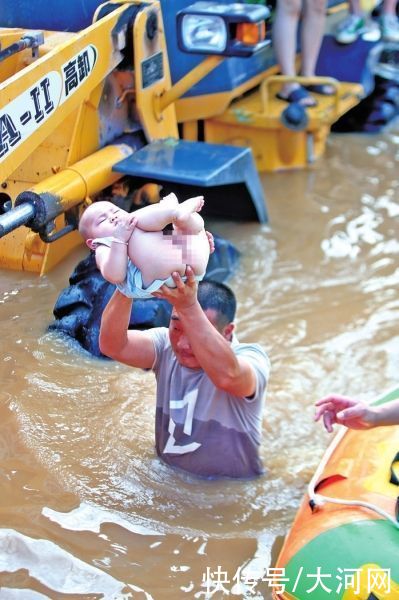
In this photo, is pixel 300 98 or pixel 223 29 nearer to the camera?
pixel 223 29

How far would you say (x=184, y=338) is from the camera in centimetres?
310

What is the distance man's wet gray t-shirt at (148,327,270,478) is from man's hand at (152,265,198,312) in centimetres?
53

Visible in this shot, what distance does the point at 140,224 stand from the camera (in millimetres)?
2514

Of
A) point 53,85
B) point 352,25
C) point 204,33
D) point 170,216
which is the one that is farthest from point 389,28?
point 170,216

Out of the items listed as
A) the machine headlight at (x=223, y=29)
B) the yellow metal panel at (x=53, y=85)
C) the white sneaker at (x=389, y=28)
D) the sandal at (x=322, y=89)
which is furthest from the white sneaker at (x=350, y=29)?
the yellow metal panel at (x=53, y=85)

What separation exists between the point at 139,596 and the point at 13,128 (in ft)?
6.67

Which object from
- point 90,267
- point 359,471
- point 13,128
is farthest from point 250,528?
point 13,128

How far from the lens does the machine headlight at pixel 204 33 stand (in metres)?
4.80

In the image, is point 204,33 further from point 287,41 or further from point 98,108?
point 287,41

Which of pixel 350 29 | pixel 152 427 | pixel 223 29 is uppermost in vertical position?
pixel 223 29

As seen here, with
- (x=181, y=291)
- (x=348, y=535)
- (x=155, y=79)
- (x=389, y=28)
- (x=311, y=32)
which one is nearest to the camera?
(x=181, y=291)

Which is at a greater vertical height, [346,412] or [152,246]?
[152,246]

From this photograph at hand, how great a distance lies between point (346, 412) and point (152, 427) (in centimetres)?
103

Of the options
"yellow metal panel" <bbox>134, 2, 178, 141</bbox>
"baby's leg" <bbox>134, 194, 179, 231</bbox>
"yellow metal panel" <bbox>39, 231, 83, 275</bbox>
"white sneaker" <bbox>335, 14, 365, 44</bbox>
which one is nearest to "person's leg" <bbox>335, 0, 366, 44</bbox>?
"white sneaker" <bbox>335, 14, 365, 44</bbox>
